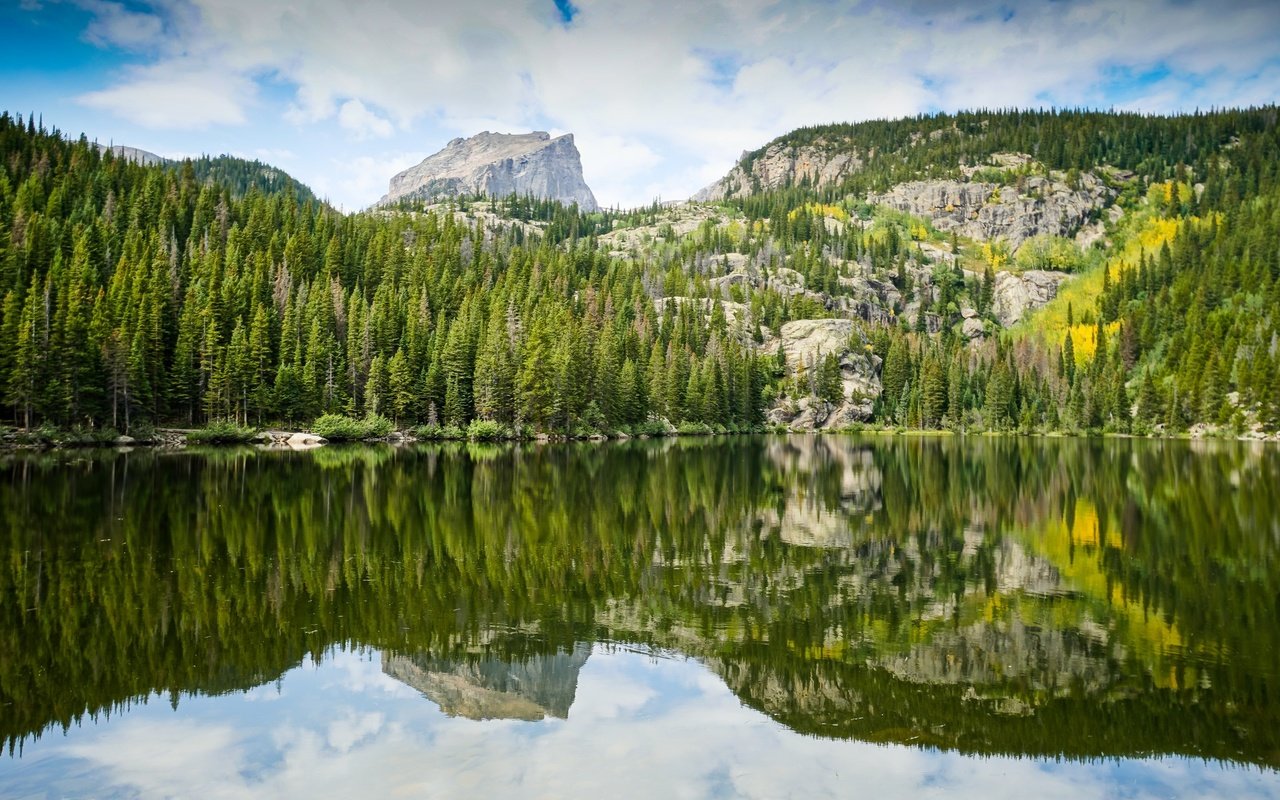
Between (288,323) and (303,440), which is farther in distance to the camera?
(288,323)

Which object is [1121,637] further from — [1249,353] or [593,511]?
[1249,353]

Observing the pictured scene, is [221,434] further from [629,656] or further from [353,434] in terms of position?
[629,656]

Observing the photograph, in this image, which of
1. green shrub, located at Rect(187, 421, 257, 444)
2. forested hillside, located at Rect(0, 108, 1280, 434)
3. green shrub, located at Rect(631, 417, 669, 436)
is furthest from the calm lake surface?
green shrub, located at Rect(631, 417, 669, 436)

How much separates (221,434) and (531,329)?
3938 centimetres

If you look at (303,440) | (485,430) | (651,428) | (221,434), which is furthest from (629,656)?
(651,428)

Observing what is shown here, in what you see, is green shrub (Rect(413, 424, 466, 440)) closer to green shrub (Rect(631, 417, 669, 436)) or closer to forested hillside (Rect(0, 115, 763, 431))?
forested hillside (Rect(0, 115, 763, 431))

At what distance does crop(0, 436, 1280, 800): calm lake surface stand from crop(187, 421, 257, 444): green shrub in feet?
153

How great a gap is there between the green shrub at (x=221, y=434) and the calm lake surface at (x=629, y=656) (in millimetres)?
46631

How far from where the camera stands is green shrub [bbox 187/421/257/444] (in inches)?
2702

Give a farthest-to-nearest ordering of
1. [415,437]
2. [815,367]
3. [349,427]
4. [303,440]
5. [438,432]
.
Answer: [815,367], [415,437], [438,432], [349,427], [303,440]

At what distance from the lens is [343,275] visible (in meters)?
113

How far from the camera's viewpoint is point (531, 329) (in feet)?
321

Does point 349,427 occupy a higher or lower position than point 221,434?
higher

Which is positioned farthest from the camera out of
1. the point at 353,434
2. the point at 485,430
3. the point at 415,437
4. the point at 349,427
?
the point at 415,437
